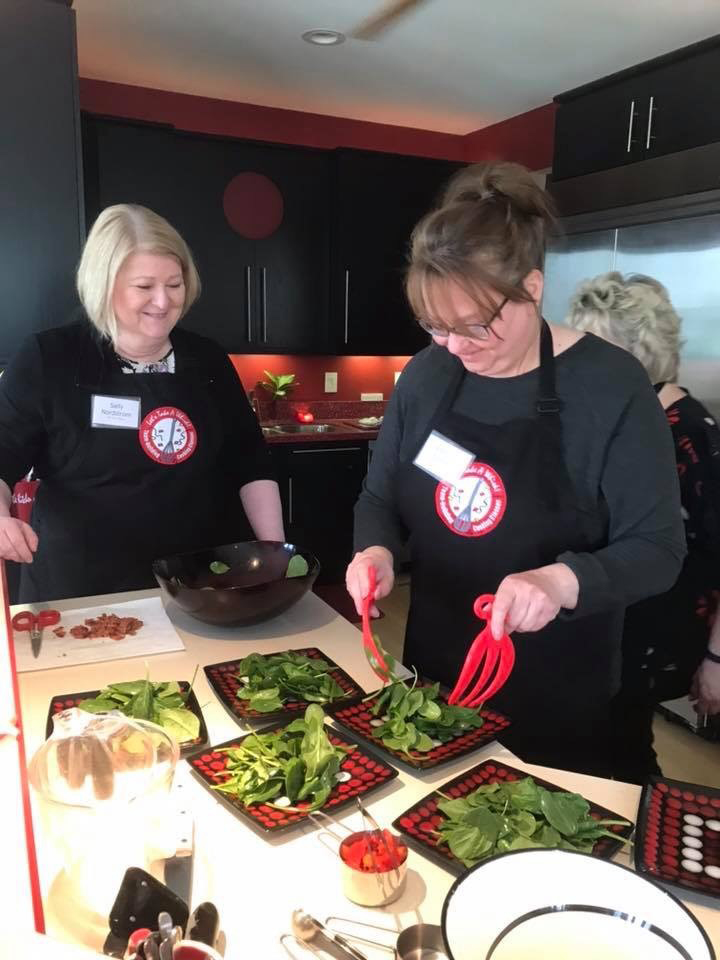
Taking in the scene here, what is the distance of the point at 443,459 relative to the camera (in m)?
1.44

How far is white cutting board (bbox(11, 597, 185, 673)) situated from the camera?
53.5 inches

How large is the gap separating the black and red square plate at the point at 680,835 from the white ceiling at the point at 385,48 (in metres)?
3.00

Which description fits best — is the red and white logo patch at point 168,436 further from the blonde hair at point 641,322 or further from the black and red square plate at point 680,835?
the black and red square plate at point 680,835

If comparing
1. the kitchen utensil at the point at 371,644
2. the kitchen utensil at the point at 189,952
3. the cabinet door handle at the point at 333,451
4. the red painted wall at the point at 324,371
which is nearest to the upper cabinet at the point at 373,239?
the red painted wall at the point at 324,371

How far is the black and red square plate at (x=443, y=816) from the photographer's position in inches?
34.0

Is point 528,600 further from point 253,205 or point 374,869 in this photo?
point 253,205

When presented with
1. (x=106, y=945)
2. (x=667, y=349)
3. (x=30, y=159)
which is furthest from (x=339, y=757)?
(x=30, y=159)

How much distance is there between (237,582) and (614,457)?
0.81 m

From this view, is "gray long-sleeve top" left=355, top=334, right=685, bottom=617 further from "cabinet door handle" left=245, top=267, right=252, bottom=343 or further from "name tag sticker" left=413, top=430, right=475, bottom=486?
"cabinet door handle" left=245, top=267, right=252, bottom=343

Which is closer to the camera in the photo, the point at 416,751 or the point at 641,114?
the point at 416,751

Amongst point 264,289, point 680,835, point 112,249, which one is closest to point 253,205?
point 264,289

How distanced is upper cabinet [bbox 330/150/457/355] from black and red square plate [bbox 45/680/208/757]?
3.46 meters

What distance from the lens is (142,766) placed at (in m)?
0.82

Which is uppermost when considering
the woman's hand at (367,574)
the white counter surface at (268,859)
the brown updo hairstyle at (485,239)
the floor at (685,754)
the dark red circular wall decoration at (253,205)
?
the dark red circular wall decoration at (253,205)
